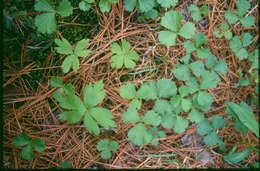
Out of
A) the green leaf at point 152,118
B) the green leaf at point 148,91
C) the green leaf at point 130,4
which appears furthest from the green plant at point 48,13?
the green leaf at point 152,118

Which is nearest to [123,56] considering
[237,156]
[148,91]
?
[148,91]

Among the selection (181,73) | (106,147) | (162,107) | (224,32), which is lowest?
(106,147)

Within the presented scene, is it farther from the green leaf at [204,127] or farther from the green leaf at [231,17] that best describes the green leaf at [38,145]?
the green leaf at [231,17]

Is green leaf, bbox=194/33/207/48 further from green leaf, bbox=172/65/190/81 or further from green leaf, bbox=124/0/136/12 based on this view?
green leaf, bbox=124/0/136/12

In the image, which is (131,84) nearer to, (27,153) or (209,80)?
(209,80)

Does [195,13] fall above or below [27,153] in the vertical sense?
above

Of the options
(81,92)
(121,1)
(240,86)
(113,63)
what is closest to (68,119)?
(81,92)
